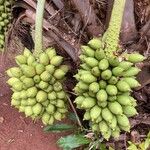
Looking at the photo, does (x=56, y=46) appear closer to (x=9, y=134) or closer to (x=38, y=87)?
(x=38, y=87)

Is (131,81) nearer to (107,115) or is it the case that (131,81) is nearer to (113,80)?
(113,80)

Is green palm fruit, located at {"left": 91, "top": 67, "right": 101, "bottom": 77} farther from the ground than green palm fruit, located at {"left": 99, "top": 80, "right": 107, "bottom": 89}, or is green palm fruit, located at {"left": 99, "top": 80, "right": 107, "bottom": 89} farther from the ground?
green palm fruit, located at {"left": 91, "top": 67, "right": 101, "bottom": 77}

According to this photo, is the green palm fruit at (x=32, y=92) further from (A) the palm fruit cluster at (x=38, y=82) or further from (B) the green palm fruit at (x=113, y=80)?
(B) the green palm fruit at (x=113, y=80)

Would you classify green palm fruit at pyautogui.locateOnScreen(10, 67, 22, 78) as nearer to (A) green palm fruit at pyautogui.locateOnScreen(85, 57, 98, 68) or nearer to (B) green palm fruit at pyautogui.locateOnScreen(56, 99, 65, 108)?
(B) green palm fruit at pyautogui.locateOnScreen(56, 99, 65, 108)

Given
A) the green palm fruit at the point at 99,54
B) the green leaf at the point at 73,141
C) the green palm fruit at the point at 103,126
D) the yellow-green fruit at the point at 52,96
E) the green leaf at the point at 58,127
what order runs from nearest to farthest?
the green palm fruit at the point at 99,54, the green palm fruit at the point at 103,126, the yellow-green fruit at the point at 52,96, the green leaf at the point at 73,141, the green leaf at the point at 58,127

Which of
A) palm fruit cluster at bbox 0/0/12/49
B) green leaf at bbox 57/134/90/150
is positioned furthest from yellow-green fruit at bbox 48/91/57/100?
palm fruit cluster at bbox 0/0/12/49

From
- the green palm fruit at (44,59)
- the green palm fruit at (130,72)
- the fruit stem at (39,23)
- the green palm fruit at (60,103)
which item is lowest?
the green palm fruit at (60,103)

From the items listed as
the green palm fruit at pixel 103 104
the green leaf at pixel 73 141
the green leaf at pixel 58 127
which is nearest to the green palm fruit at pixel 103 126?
the green palm fruit at pixel 103 104

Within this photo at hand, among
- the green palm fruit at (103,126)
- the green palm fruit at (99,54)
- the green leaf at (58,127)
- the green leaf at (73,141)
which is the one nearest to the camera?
the green palm fruit at (99,54)
